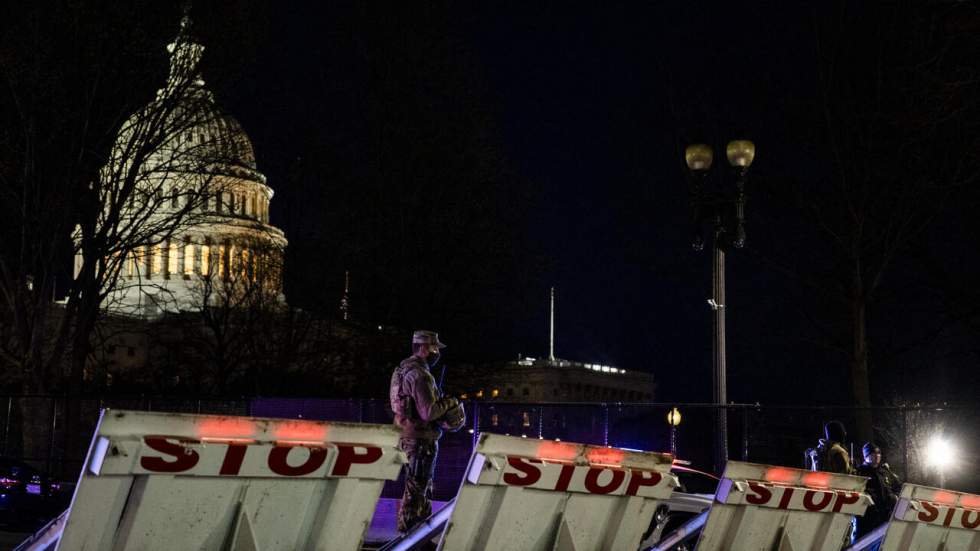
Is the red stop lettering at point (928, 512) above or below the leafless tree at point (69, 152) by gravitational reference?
below

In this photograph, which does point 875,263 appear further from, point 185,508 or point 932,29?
point 185,508

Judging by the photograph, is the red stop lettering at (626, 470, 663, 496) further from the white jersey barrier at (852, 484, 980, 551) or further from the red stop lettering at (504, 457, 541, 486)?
the white jersey barrier at (852, 484, 980, 551)

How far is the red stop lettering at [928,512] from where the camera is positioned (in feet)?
27.3

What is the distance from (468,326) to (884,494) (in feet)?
84.7

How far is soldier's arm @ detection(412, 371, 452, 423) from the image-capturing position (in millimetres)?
10188

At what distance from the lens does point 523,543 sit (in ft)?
21.2

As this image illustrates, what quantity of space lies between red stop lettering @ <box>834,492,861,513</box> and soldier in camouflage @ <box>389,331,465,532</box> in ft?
10.9

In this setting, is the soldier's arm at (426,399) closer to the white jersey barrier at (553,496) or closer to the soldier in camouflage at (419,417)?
the soldier in camouflage at (419,417)

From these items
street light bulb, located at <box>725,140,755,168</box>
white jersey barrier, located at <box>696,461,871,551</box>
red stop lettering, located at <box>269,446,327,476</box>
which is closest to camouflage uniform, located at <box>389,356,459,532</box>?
white jersey barrier, located at <box>696,461,871,551</box>

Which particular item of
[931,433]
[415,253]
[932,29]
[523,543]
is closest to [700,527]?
[523,543]

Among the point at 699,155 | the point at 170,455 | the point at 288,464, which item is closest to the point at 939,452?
the point at 699,155

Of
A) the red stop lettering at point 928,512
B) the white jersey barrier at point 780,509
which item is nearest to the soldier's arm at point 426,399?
the white jersey barrier at point 780,509

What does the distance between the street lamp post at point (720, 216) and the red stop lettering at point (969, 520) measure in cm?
730

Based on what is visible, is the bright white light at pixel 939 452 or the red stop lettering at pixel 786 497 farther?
the bright white light at pixel 939 452
